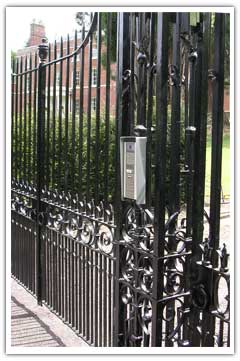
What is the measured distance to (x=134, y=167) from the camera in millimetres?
2914

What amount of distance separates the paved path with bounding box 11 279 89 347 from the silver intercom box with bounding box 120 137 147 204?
5.94 feet

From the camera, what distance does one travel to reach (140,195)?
2.93 m

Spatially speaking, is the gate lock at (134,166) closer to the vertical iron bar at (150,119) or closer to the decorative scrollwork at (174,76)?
the vertical iron bar at (150,119)

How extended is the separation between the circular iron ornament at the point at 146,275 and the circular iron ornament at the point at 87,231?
3.33ft

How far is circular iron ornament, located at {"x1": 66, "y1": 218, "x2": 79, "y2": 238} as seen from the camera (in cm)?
428

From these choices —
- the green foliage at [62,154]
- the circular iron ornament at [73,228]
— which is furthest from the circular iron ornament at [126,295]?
the circular iron ornament at [73,228]

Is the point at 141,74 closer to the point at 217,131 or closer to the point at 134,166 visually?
the point at 134,166

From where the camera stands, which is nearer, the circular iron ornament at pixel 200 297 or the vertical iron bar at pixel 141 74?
the circular iron ornament at pixel 200 297

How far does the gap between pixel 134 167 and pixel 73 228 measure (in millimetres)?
1626

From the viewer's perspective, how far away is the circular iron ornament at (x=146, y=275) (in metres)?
2.91

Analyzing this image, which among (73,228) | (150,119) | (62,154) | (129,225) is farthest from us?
(62,154)

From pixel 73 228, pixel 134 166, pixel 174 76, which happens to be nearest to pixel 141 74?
pixel 174 76

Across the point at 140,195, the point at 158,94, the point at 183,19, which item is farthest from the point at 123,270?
the point at 183,19
